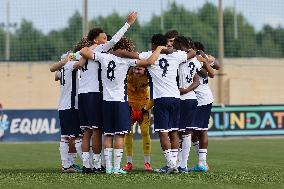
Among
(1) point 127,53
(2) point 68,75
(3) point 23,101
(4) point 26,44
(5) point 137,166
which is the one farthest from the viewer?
(3) point 23,101

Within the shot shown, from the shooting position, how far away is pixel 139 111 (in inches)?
588

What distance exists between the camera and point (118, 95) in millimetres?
13234

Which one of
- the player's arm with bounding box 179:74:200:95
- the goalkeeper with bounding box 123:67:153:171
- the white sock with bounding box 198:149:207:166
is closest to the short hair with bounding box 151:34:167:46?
the player's arm with bounding box 179:74:200:95

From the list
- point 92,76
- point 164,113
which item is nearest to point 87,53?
point 92,76

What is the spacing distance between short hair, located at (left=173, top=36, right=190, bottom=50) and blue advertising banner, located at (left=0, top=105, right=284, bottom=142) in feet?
58.1

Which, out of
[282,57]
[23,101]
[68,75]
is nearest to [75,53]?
[68,75]

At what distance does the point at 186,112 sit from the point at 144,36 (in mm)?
30378

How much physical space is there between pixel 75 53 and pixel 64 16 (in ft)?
81.5

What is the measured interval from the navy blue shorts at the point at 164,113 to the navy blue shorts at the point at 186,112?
676 millimetres

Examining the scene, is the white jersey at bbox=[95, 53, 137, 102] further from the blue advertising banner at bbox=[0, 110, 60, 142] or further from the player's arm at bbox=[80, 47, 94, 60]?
the blue advertising banner at bbox=[0, 110, 60, 142]

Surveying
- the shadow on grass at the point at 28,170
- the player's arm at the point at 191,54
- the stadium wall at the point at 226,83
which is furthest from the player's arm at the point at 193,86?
the stadium wall at the point at 226,83

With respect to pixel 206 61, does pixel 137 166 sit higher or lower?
lower

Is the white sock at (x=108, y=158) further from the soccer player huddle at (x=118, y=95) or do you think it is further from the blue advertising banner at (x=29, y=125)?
the blue advertising banner at (x=29, y=125)

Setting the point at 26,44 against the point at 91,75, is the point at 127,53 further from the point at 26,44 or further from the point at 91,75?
the point at 26,44
